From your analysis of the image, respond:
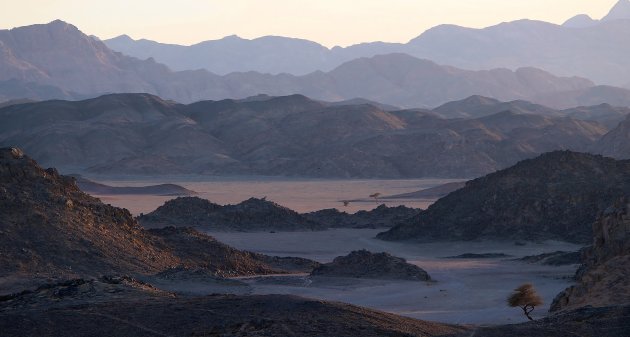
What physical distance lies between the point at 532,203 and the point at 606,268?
59.4 feet

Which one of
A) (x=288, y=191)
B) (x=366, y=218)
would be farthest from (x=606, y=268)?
(x=288, y=191)

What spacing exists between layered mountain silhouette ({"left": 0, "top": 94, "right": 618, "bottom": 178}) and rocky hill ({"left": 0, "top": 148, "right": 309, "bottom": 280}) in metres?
59.5

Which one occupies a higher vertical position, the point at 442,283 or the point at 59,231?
the point at 59,231

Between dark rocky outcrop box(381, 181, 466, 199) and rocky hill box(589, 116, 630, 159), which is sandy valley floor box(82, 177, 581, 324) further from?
rocky hill box(589, 116, 630, 159)

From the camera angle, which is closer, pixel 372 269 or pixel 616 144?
pixel 372 269

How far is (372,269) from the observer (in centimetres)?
2512

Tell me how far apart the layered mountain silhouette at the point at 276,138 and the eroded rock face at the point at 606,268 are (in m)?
65.2

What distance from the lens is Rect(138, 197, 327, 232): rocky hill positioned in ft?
131

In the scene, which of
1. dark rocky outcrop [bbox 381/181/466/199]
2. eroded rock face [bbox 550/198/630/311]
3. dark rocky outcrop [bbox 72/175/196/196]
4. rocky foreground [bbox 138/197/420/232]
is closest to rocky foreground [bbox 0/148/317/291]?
eroded rock face [bbox 550/198/630/311]

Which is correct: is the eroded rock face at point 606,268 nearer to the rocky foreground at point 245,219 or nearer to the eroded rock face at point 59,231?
the eroded rock face at point 59,231

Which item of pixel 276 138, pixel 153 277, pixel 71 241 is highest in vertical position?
pixel 276 138

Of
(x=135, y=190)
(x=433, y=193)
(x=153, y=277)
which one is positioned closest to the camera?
(x=153, y=277)

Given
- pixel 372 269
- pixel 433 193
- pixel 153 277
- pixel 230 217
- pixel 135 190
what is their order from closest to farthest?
pixel 153 277 < pixel 372 269 < pixel 230 217 < pixel 433 193 < pixel 135 190

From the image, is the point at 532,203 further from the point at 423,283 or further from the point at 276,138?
the point at 276,138
